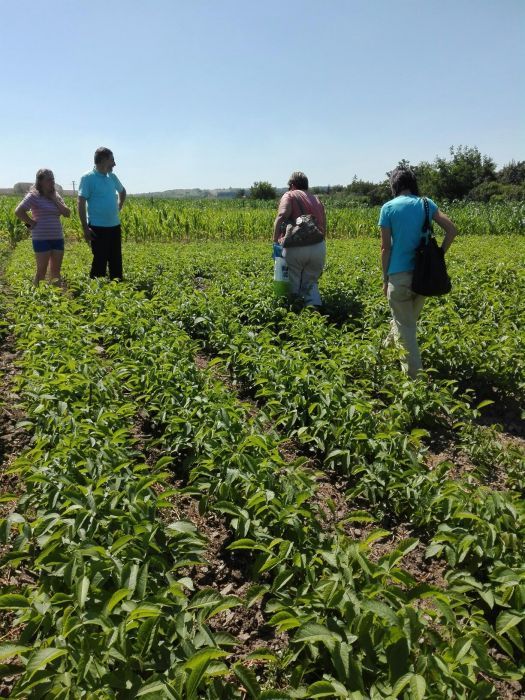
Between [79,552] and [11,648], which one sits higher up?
[79,552]

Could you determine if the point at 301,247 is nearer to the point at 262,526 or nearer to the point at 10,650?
the point at 262,526

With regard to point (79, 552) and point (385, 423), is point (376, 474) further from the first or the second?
point (79, 552)

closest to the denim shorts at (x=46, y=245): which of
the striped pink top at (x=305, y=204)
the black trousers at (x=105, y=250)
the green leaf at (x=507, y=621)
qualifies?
the black trousers at (x=105, y=250)

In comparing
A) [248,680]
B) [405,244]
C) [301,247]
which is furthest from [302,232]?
[248,680]

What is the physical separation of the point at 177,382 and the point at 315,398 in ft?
3.51

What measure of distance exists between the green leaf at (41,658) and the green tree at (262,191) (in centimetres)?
5377

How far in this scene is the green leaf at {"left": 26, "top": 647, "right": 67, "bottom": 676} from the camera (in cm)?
181

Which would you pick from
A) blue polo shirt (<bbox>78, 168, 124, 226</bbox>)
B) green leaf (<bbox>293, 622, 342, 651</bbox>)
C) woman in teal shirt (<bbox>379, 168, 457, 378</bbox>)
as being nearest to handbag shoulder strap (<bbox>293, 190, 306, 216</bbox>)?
woman in teal shirt (<bbox>379, 168, 457, 378</bbox>)

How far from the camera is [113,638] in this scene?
1906 millimetres

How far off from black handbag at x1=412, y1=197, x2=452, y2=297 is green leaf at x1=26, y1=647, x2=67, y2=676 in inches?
157

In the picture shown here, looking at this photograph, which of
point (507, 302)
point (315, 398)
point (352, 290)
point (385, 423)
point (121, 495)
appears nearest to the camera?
point (121, 495)

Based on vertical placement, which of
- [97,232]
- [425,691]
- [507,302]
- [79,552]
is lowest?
[425,691]

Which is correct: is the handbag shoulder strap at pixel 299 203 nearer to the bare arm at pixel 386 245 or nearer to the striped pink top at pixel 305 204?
the striped pink top at pixel 305 204

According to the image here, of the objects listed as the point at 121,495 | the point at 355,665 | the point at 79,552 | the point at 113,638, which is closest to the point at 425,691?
the point at 355,665
